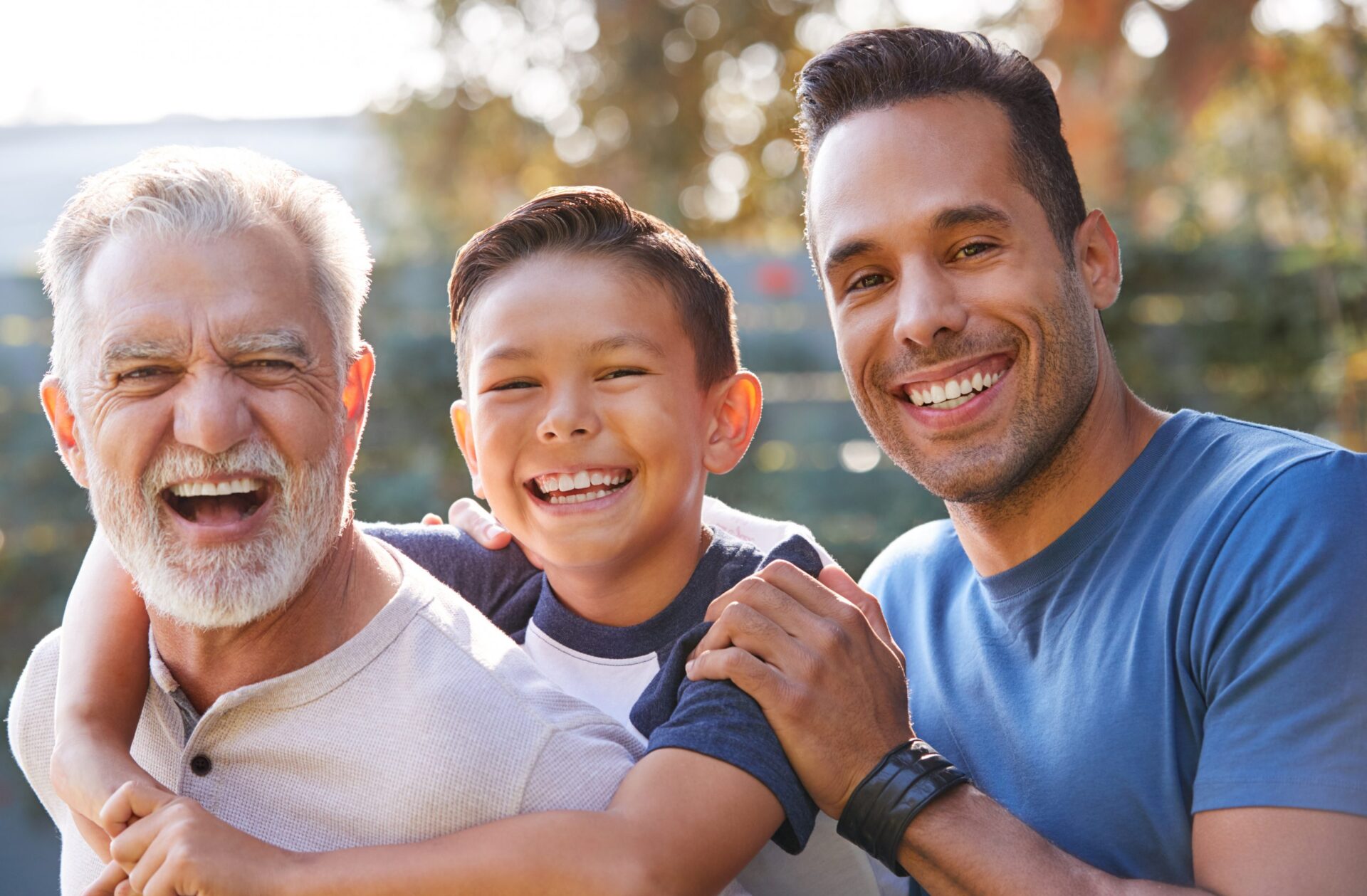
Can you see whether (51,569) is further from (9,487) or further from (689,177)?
(689,177)

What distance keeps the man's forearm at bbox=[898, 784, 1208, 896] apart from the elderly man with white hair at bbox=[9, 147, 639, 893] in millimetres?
→ 525

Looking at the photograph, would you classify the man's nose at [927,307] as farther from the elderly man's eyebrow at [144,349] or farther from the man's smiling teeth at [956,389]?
the elderly man's eyebrow at [144,349]

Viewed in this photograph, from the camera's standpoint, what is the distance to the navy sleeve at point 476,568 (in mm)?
2863

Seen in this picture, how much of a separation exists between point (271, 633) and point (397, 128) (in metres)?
9.95

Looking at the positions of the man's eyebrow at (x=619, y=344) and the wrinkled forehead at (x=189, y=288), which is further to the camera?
the man's eyebrow at (x=619, y=344)

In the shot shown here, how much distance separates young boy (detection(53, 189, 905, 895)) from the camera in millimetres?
2020

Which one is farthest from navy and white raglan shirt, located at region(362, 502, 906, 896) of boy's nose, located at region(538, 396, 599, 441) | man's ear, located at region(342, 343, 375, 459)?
man's ear, located at region(342, 343, 375, 459)

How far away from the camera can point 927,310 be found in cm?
247

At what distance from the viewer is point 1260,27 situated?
374 inches

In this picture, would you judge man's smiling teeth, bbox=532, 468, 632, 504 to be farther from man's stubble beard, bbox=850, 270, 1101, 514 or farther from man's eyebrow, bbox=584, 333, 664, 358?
man's stubble beard, bbox=850, 270, 1101, 514

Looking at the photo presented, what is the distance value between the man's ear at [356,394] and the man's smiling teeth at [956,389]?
107 centimetres

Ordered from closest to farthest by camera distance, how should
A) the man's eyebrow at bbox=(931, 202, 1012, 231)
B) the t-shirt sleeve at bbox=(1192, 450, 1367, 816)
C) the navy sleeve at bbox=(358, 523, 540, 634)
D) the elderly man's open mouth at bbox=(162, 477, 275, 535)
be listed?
the t-shirt sleeve at bbox=(1192, 450, 1367, 816) → the elderly man's open mouth at bbox=(162, 477, 275, 535) → the man's eyebrow at bbox=(931, 202, 1012, 231) → the navy sleeve at bbox=(358, 523, 540, 634)

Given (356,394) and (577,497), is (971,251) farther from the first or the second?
(356,394)

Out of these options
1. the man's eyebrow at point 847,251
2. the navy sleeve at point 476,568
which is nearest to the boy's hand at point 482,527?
the navy sleeve at point 476,568
